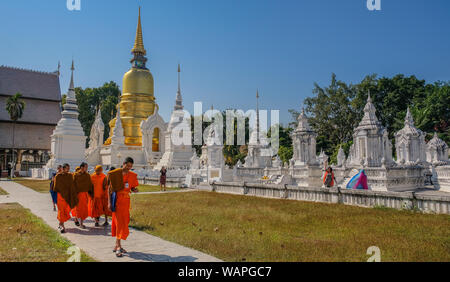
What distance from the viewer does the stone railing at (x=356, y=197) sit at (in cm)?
948

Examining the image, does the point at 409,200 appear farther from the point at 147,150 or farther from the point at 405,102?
the point at 405,102

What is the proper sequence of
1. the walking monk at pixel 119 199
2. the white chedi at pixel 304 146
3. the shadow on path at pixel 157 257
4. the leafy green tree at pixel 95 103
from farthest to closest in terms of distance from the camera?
1. the leafy green tree at pixel 95 103
2. the white chedi at pixel 304 146
3. the walking monk at pixel 119 199
4. the shadow on path at pixel 157 257

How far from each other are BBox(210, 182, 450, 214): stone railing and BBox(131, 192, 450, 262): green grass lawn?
19.3 inches

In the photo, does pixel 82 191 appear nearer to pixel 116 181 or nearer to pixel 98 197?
pixel 98 197

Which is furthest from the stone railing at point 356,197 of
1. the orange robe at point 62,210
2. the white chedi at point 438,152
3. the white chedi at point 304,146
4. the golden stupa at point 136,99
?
the golden stupa at point 136,99

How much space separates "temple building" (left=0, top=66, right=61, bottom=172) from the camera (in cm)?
4325

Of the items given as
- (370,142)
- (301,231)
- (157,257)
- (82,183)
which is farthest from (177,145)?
(157,257)

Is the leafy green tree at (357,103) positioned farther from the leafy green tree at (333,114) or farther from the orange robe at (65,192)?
the orange robe at (65,192)

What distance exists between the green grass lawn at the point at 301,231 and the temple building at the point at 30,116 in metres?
39.3

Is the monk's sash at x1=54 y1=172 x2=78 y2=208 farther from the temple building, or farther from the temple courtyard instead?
the temple building

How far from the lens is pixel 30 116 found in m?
→ 45.2

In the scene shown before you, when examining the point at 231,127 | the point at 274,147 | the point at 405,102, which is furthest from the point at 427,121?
the point at 231,127
